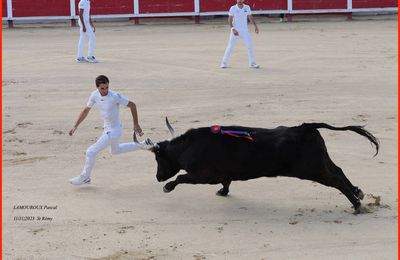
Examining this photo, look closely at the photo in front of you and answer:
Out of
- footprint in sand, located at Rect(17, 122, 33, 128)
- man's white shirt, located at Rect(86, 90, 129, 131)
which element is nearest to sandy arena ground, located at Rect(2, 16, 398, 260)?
footprint in sand, located at Rect(17, 122, 33, 128)

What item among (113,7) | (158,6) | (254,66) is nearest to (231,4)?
(158,6)

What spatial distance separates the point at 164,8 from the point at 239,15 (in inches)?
260

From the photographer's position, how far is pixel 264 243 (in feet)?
18.4

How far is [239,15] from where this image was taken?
13008 mm

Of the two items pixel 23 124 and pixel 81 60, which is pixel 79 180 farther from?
pixel 81 60

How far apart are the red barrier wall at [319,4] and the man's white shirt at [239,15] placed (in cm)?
677

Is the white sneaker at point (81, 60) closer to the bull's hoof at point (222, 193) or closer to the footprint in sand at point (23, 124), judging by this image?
the footprint in sand at point (23, 124)

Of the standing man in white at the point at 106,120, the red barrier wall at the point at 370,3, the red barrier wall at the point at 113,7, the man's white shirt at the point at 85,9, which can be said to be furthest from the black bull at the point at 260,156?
the red barrier wall at the point at 370,3

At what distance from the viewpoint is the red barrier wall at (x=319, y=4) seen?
1948cm

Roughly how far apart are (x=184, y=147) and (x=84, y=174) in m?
1.02

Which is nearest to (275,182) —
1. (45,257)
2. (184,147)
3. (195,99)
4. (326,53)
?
(184,147)

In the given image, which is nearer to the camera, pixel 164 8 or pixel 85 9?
pixel 85 9

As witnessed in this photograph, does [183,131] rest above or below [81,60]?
below

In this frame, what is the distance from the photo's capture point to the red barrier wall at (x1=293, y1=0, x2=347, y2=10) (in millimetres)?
19484
